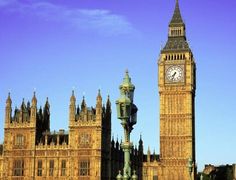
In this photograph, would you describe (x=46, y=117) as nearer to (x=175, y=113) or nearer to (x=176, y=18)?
(x=175, y=113)

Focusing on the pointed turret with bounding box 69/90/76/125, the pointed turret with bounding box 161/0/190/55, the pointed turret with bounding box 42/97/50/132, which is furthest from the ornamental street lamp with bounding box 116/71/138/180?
the pointed turret with bounding box 161/0/190/55

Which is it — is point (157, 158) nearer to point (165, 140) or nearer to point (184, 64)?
point (165, 140)

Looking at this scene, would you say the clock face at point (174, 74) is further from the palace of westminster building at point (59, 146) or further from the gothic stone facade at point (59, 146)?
the gothic stone facade at point (59, 146)

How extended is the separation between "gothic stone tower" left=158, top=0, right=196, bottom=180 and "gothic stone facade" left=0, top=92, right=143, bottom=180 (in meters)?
19.4

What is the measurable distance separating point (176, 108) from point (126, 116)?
289ft

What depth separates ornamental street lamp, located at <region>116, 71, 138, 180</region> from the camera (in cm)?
1811

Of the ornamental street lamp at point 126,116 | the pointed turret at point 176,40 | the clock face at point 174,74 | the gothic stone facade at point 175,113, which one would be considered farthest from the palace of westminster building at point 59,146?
the ornamental street lamp at point 126,116

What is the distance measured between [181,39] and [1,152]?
139ft

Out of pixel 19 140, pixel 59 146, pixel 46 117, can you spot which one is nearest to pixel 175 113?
pixel 46 117

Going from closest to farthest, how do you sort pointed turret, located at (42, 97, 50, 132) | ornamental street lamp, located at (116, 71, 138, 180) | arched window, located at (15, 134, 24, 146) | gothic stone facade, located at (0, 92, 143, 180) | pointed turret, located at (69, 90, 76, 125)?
ornamental street lamp, located at (116, 71, 138, 180), gothic stone facade, located at (0, 92, 143, 180), pointed turret, located at (69, 90, 76, 125), arched window, located at (15, 134, 24, 146), pointed turret, located at (42, 97, 50, 132)

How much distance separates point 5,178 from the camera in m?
83.8

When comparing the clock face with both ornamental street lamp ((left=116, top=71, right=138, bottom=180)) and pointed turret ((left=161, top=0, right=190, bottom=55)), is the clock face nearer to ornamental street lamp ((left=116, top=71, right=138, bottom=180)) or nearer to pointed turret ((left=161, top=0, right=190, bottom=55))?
pointed turret ((left=161, top=0, right=190, bottom=55))

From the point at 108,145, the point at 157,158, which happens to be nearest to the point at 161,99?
the point at 157,158

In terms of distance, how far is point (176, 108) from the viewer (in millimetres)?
105438
